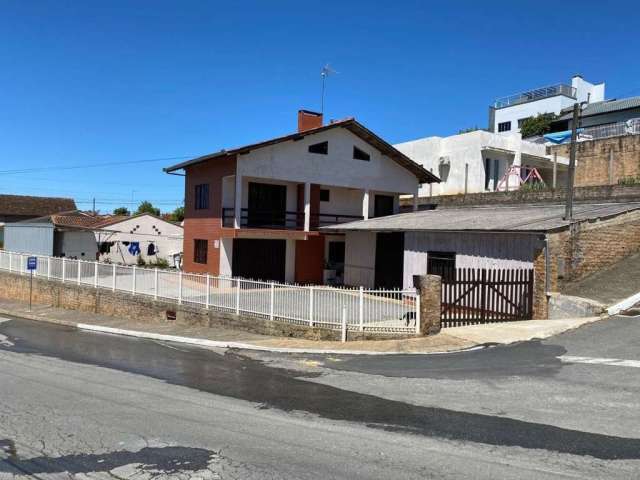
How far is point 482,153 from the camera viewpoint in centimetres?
3466

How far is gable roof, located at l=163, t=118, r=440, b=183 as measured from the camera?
2333 centimetres

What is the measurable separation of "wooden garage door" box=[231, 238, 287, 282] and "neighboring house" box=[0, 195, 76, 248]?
42198 millimetres

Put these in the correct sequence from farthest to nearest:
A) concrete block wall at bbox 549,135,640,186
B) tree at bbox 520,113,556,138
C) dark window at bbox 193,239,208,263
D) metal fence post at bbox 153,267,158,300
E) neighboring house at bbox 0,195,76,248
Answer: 1. neighboring house at bbox 0,195,76,248
2. tree at bbox 520,113,556,138
3. concrete block wall at bbox 549,135,640,186
4. dark window at bbox 193,239,208,263
5. metal fence post at bbox 153,267,158,300

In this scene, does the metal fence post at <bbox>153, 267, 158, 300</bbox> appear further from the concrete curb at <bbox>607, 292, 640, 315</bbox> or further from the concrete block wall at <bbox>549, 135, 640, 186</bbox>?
the concrete block wall at <bbox>549, 135, 640, 186</bbox>

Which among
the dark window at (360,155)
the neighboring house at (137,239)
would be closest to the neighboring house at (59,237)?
the neighboring house at (137,239)

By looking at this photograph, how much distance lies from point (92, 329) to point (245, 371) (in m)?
10.2

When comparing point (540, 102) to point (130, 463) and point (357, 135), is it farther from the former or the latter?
point (130, 463)

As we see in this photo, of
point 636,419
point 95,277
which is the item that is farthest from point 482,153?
point 636,419

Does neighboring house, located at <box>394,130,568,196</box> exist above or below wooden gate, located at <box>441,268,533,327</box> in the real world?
above

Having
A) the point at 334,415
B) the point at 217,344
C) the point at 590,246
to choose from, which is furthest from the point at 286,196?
the point at 334,415

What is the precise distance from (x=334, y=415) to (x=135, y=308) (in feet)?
48.0

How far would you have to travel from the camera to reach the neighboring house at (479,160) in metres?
34.6

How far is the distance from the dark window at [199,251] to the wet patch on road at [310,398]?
11.2 meters

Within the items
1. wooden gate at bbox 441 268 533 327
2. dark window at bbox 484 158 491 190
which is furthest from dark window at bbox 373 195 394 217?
wooden gate at bbox 441 268 533 327
